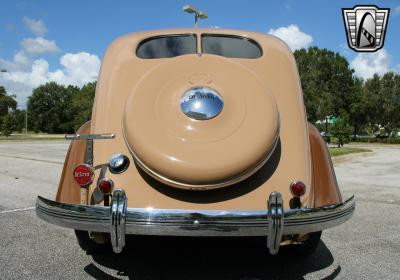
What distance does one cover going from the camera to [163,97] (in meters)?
3.47

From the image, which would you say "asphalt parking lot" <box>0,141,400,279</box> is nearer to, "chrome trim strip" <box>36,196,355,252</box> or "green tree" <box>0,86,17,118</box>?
"chrome trim strip" <box>36,196,355,252</box>

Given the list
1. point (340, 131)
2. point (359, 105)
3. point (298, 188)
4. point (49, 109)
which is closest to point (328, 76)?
point (359, 105)

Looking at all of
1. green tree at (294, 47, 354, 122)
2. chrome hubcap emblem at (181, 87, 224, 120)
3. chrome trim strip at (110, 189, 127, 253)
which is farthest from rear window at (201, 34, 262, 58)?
green tree at (294, 47, 354, 122)

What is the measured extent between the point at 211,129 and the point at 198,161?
306mm

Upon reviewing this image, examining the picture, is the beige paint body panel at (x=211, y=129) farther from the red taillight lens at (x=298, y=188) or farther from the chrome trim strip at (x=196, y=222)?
the chrome trim strip at (x=196, y=222)

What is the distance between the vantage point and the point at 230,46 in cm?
427

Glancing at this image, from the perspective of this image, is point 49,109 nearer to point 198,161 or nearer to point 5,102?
point 5,102

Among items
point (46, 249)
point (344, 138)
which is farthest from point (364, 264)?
point (344, 138)

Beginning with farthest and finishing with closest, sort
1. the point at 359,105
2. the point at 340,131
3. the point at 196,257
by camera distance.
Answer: the point at 359,105
the point at 340,131
the point at 196,257

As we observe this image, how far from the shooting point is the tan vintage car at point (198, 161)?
298 cm

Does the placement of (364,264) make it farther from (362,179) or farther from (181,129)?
(362,179)

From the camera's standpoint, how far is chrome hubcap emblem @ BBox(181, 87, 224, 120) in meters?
3.33

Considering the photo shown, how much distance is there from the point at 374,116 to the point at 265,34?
5617 cm

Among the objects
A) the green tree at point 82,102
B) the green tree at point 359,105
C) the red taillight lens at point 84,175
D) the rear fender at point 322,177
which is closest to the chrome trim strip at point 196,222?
the red taillight lens at point 84,175
